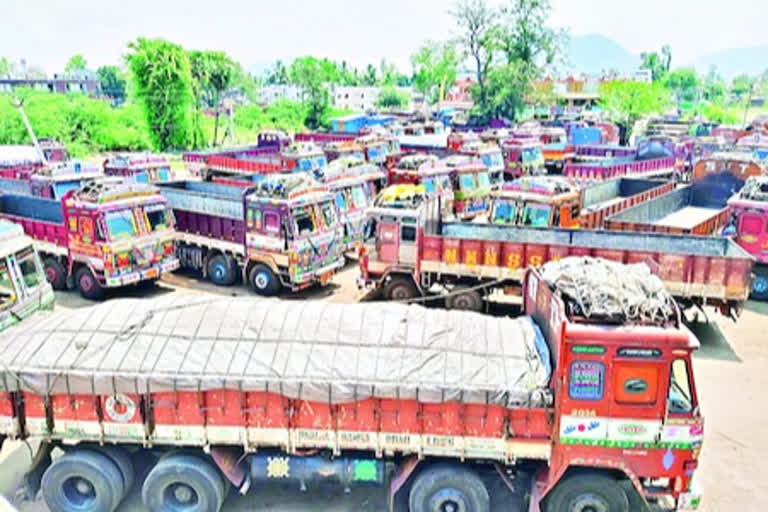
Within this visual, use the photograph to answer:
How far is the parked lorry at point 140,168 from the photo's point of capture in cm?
2473

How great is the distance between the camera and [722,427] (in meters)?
9.80

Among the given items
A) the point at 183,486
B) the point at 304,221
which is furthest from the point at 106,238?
the point at 183,486

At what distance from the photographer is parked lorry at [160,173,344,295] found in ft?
48.5

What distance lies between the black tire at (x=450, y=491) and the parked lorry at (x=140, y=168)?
20.5 meters

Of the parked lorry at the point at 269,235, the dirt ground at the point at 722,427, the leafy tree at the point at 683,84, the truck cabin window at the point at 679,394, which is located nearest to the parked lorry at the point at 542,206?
the dirt ground at the point at 722,427

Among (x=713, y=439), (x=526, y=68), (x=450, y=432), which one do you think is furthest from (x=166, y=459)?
(x=526, y=68)

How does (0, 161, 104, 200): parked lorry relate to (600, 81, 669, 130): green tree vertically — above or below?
below

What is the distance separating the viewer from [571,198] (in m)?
17.5

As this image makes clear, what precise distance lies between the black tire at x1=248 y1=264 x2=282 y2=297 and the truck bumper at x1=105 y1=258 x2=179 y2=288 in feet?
6.97

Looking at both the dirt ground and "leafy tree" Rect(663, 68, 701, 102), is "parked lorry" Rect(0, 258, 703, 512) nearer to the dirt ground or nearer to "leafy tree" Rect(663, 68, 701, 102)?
the dirt ground

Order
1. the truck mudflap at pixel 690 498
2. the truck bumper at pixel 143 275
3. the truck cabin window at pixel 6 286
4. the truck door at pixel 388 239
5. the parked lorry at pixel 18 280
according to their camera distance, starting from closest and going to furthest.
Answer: the truck mudflap at pixel 690 498, the parked lorry at pixel 18 280, the truck cabin window at pixel 6 286, the truck door at pixel 388 239, the truck bumper at pixel 143 275

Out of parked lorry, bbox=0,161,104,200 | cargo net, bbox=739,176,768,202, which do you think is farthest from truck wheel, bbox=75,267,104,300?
cargo net, bbox=739,176,768,202

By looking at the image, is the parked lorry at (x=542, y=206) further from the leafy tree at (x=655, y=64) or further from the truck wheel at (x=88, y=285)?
the leafy tree at (x=655, y=64)

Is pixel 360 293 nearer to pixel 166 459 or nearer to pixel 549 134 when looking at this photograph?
pixel 166 459
